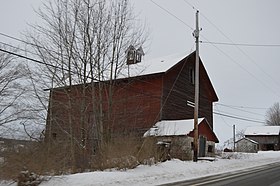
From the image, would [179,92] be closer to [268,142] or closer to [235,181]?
[235,181]

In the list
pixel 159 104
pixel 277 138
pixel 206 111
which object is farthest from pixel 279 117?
pixel 159 104

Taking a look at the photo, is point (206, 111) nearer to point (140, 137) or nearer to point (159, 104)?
point (159, 104)

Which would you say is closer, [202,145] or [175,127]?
Answer: [175,127]

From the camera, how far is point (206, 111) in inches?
1567

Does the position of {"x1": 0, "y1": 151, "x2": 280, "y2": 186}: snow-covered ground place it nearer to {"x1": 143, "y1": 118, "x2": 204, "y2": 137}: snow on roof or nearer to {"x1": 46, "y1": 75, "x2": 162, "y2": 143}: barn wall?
{"x1": 46, "y1": 75, "x2": 162, "y2": 143}: barn wall

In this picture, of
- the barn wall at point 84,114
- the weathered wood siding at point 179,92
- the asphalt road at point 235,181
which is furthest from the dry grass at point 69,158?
the weathered wood siding at point 179,92

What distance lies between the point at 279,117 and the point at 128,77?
11188cm

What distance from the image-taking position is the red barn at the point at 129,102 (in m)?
21.8

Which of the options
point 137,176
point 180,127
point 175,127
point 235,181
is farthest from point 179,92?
point 137,176

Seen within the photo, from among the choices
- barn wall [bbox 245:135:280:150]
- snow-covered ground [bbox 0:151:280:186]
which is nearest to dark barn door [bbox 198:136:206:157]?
snow-covered ground [bbox 0:151:280:186]

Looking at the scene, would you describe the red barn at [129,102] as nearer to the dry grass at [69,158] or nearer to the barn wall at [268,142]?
the dry grass at [69,158]

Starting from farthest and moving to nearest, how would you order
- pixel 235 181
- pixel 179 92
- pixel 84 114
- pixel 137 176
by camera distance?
pixel 179 92, pixel 84 114, pixel 235 181, pixel 137 176

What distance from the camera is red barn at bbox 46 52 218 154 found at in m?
21.8

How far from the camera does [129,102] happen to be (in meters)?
29.6
